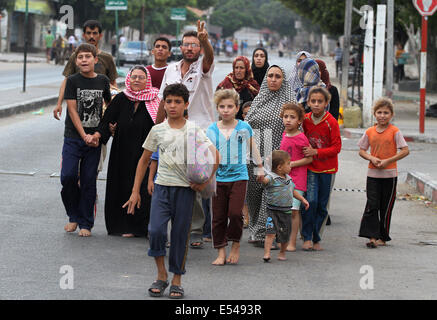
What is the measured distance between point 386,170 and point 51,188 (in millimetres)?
4369

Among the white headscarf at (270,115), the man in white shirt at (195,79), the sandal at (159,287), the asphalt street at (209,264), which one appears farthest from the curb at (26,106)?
the sandal at (159,287)

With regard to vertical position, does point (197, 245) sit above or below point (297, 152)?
below

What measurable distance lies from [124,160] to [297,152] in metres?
1.63

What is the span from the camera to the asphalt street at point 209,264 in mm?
6207

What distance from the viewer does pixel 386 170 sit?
8195mm

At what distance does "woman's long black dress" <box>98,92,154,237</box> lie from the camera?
825 cm

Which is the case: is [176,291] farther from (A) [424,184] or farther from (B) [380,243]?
(A) [424,184]

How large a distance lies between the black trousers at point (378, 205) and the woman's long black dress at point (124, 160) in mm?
2024

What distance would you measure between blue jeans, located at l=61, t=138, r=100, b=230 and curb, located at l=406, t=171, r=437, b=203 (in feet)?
14.9

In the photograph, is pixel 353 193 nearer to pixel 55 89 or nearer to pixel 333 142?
pixel 333 142

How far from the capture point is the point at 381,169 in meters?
8.22

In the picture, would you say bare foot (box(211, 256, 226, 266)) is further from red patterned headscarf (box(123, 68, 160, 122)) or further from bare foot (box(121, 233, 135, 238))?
red patterned headscarf (box(123, 68, 160, 122))

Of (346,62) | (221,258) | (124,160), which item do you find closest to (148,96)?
(124,160)
